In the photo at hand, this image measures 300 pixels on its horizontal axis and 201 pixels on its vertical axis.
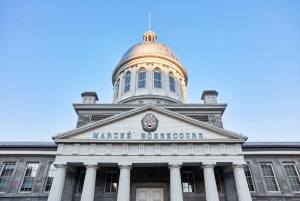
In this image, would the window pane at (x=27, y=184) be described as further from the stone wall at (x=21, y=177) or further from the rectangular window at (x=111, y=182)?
the rectangular window at (x=111, y=182)

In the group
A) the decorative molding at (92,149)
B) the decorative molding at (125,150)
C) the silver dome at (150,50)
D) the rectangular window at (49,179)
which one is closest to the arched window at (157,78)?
the silver dome at (150,50)

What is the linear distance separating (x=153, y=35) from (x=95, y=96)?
56.7ft

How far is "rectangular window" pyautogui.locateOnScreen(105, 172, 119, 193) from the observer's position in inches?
706

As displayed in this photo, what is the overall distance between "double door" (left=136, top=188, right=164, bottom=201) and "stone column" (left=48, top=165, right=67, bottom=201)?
5721 millimetres

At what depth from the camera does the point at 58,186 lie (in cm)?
1549

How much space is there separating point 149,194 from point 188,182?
11.0ft

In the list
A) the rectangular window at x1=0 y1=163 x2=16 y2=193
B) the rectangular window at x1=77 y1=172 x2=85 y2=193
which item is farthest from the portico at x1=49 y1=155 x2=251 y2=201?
the rectangular window at x1=0 y1=163 x2=16 y2=193

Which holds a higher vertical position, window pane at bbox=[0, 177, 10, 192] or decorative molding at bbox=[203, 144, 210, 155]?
decorative molding at bbox=[203, 144, 210, 155]

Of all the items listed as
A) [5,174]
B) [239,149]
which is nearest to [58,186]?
[5,174]

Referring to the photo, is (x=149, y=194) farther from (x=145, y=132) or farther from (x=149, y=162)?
(x=145, y=132)

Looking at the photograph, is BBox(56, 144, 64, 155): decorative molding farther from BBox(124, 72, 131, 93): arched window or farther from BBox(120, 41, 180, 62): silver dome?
BBox(120, 41, 180, 62): silver dome

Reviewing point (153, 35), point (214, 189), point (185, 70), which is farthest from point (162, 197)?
point (153, 35)

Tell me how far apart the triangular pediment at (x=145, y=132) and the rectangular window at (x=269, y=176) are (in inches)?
190

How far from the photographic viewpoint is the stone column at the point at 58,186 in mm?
15131
